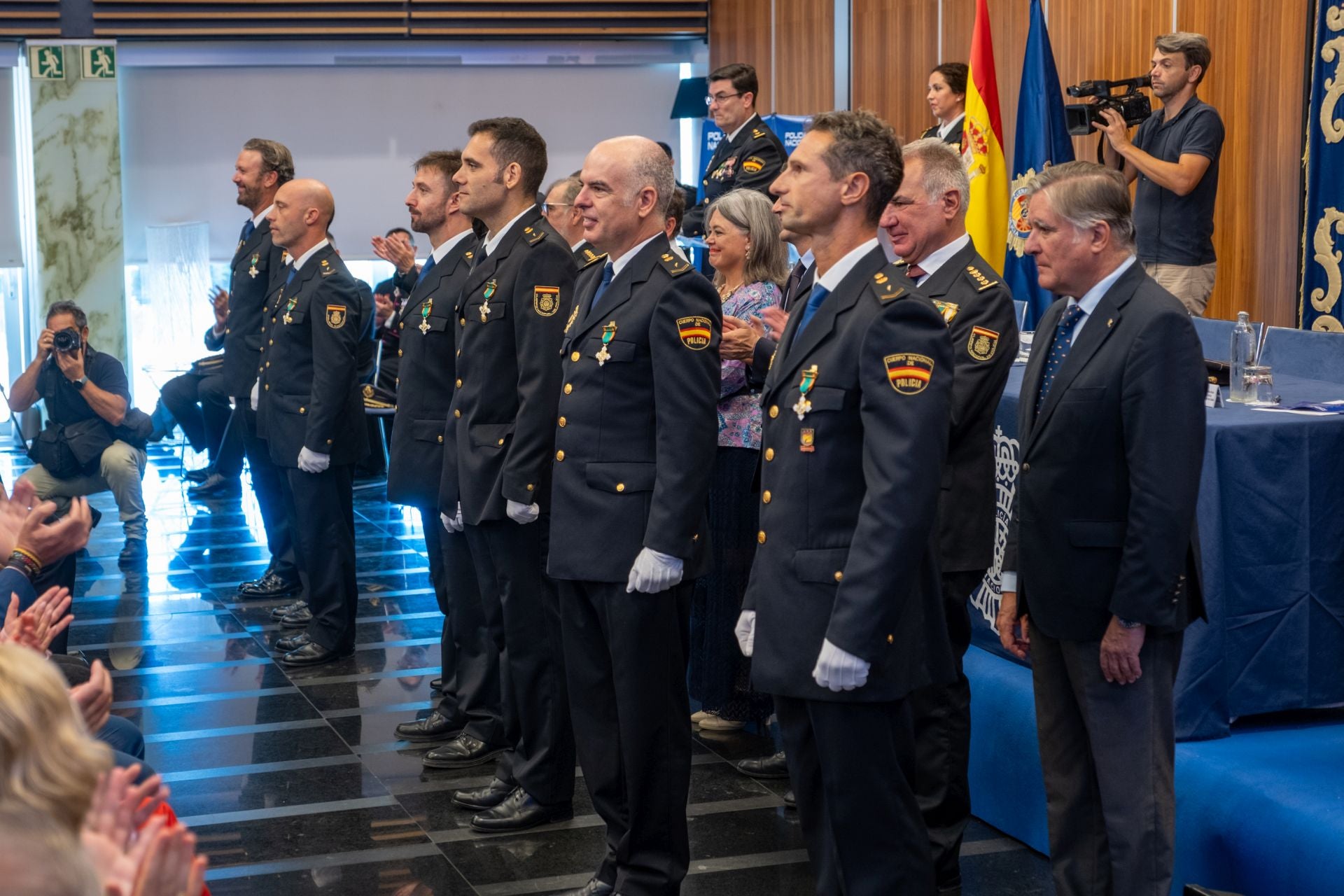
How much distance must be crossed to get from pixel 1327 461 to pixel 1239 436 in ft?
0.76

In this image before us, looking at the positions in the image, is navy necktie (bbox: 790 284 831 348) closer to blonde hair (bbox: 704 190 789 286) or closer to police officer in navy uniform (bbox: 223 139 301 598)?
blonde hair (bbox: 704 190 789 286)

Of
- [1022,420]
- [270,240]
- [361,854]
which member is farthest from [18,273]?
[1022,420]

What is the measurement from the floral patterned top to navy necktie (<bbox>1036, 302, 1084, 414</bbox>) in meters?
1.26

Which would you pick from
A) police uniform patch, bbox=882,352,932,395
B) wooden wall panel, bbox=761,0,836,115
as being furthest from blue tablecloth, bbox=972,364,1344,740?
wooden wall panel, bbox=761,0,836,115

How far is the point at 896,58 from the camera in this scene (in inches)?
341

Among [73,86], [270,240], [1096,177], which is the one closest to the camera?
[1096,177]

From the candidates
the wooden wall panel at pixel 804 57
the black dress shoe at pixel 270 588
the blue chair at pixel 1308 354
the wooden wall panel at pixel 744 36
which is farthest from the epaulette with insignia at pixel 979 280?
the wooden wall panel at pixel 744 36

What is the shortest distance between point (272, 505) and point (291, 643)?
978 millimetres

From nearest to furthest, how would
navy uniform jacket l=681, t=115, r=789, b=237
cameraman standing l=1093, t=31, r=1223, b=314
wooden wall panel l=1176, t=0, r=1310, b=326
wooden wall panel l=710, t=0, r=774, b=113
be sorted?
cameraman standing l=1093, t=31, r=1223, b=314 → wooden wall panel l=1176, t=0, r=1310, b=326 → navy uniform jacket l=681, t=115, r=789, b=237 → wooden wall panel l=710, t=0, r=774, b=113

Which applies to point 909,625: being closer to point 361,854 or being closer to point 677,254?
point 677,254

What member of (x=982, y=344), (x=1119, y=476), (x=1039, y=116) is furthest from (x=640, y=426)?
(x=1039, y=116)

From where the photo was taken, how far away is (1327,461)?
289 centimetres

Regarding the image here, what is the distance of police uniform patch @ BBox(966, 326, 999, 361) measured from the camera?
2932 mm

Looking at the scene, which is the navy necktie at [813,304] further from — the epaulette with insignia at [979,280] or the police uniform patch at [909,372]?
the epaulette with insignia at [979,280]
